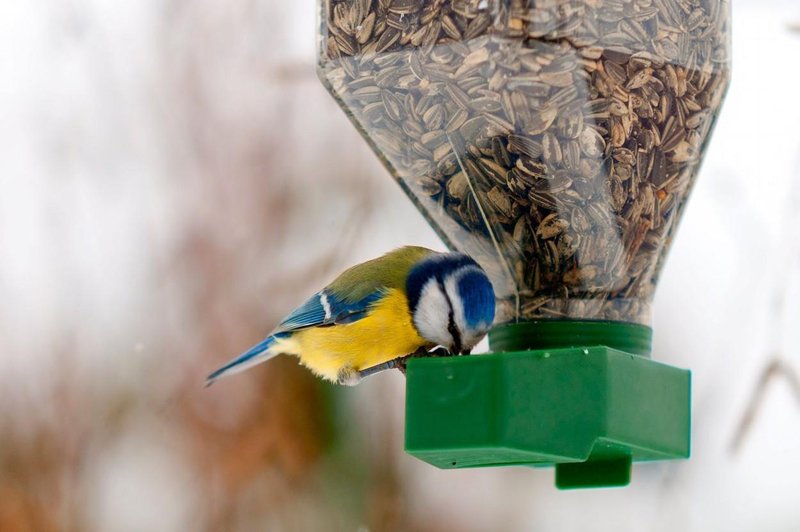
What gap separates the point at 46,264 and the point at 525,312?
2857mm

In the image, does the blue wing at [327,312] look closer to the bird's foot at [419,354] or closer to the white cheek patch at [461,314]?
the bird's foot at [419,354]

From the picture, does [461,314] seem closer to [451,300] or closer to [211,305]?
[451,300]

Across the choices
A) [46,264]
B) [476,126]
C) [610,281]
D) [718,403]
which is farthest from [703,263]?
[46,264]

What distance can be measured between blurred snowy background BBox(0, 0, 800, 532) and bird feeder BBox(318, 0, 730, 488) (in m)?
2.03

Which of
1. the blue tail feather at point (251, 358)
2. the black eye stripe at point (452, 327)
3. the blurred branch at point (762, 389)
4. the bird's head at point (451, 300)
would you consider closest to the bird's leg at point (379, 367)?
the bird's head at point (451, 300)

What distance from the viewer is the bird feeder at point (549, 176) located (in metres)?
1.99

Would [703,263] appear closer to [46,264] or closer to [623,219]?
[623,219]

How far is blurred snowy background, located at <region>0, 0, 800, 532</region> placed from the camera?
4.40 m

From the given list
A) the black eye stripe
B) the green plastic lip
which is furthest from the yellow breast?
the green plastic lip

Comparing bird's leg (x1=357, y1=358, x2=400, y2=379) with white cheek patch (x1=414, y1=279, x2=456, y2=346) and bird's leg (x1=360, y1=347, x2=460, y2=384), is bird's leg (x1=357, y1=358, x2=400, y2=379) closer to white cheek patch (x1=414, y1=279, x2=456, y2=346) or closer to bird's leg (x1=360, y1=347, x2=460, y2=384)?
bird's leg (x1=360, y1=347, x2=460, y2=384)

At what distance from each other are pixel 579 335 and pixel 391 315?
0.53 meters

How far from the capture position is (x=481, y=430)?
200 cm

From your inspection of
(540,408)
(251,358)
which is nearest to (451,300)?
(540,408)

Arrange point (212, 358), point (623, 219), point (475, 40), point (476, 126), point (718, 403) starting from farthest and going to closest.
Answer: point (212, 358) < point (718, 403) < point (623, 219) < point (476, 126) < point (475, 40)
